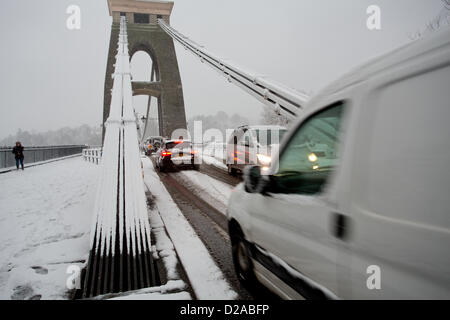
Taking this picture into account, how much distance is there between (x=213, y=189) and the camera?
8477 millimetres

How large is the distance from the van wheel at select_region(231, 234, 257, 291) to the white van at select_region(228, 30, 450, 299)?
0.61m

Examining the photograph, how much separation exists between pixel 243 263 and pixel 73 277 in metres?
1.99

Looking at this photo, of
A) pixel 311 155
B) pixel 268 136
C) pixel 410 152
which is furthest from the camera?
pixel 268 136

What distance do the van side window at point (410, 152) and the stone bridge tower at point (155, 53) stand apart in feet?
134

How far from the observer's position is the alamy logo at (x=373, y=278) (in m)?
1.28

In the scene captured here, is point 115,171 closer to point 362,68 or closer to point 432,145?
point 362,68

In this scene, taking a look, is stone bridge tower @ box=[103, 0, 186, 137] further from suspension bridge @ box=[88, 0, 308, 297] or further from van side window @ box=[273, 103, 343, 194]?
van side window @ box=[273, 103, 343, 194]

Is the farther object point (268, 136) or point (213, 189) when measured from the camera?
point (268, 136)

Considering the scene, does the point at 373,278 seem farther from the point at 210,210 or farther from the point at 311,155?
the point at 210,210

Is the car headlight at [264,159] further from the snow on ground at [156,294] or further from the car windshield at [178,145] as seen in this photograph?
the car windshield at [178,145]

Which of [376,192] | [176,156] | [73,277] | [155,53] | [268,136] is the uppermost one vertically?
[155,53]

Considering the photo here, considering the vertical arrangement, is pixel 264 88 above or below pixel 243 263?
above

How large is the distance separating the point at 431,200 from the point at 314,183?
3.27 feet

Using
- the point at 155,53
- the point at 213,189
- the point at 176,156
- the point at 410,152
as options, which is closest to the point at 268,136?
the point at 213,189
